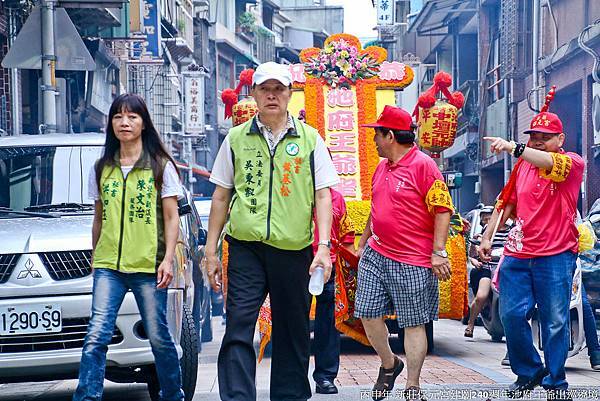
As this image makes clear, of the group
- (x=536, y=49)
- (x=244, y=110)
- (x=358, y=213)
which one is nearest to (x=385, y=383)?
(x=358, y=213)

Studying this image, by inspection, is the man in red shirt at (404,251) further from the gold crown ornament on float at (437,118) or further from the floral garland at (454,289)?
the gold crown ornament on float at (437,118)

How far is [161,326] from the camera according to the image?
644 cm

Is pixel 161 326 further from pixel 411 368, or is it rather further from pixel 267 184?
pixel 411 368

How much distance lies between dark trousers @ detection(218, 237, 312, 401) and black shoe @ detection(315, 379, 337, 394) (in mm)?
1904

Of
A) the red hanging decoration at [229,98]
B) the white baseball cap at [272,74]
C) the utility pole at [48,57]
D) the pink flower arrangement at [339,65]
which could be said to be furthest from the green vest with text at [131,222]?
the utility pole at [48,57]

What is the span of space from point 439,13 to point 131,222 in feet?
95.8

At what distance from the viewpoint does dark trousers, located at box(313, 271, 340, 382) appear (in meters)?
8.05

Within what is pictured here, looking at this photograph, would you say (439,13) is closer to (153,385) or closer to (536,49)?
(536,49)

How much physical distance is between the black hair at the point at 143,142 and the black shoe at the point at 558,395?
2698mm

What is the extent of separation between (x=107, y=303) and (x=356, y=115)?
6.49m

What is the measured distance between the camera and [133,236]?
6379 millimetres

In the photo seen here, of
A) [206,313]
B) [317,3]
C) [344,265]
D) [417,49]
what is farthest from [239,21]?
[344,265]

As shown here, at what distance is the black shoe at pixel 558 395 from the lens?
6984mm

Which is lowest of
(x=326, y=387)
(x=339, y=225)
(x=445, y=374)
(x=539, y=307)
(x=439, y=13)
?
(x=445, y=374)
